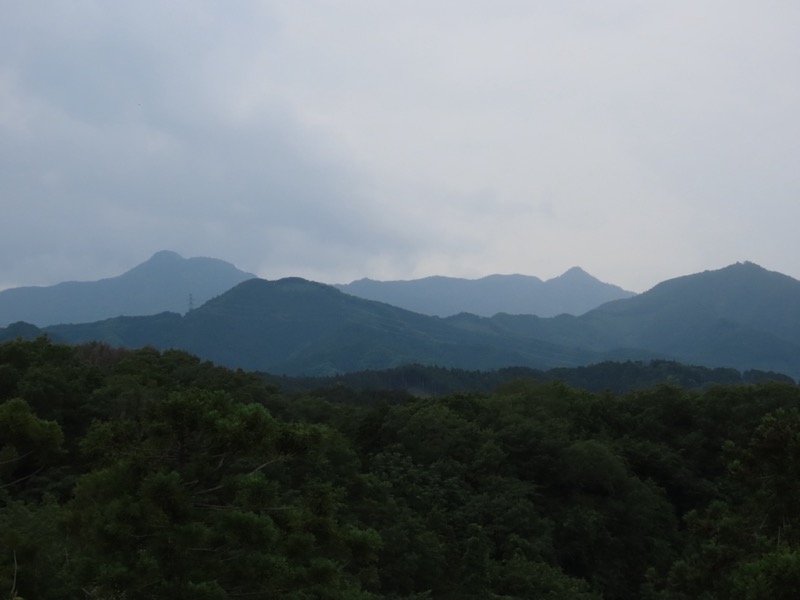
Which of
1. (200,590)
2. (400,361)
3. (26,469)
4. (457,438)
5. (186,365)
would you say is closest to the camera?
(200,590)

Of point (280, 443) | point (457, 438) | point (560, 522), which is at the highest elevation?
point (280, 443)

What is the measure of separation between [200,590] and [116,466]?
1.46 m

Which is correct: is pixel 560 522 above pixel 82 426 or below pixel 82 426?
below

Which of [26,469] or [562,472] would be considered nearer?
[26,469]

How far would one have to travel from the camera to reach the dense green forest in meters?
7.41

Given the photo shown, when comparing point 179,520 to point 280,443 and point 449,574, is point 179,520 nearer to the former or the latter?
point 280,443

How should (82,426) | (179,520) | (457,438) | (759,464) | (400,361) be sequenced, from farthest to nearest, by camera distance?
(400,361)
(457,438)
(82,426)
(759,464)
(179,520)

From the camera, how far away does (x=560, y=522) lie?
25516 millimetres

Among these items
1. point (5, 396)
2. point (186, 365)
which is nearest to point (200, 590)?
point (5, 396)

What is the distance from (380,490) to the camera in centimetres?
1998

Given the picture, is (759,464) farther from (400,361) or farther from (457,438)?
(400,361)

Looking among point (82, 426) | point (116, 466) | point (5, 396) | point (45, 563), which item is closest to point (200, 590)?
point (116, 466)

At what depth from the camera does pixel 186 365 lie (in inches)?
1233

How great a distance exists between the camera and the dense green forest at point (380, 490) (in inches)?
292
